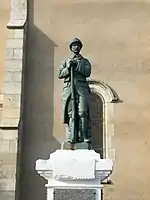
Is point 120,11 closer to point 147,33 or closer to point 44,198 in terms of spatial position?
point 147,33

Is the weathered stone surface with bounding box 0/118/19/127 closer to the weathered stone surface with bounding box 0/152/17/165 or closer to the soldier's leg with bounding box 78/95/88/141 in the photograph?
the weathered stone surface with bounding box 0/152/17/165

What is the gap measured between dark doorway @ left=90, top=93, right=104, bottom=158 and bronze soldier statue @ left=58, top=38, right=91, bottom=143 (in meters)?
6.68

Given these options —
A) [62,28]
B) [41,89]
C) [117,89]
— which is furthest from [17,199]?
[62,28]

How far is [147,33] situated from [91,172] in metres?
9.17

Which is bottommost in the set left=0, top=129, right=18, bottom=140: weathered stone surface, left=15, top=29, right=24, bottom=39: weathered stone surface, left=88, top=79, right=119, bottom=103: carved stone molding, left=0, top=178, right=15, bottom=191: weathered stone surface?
left=0, top=178, right=15, bottom=191: weathered stone surface

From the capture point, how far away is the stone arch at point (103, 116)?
14364 millimetres

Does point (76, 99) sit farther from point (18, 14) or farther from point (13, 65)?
point (18, 14)

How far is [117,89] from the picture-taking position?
14758 mm

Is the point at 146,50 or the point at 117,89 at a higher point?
the point at 146,50

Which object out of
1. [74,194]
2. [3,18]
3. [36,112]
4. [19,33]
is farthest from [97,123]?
[74,194]

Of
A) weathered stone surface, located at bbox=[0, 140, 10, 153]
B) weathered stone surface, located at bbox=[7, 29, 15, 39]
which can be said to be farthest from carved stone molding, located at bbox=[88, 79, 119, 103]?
weathered stone surface, located at bbox=[0, 140, 10, 153]

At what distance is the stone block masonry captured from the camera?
44.1 ft

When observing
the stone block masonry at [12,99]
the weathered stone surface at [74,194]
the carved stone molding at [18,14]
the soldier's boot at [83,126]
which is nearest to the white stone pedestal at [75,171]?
the weathered stone surface at [74,194]

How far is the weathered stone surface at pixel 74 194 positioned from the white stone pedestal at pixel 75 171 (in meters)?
0.06
